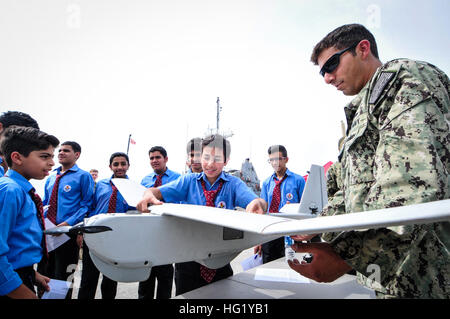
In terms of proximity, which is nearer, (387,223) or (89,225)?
(387,223)

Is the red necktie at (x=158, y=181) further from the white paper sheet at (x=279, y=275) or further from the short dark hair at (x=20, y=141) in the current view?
the white paper sheet at (x=279, y=275)

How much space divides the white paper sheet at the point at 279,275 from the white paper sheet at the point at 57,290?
1241 mm

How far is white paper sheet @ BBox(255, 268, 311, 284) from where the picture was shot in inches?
62.6

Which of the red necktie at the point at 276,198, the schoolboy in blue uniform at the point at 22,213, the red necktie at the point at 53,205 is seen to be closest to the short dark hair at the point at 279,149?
the red necktie at the point at 276,198

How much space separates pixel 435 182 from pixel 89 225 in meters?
1.35

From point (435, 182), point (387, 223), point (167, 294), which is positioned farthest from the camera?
point (167, 294)

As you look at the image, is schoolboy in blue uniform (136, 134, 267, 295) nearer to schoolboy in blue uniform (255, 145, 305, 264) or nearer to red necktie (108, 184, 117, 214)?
red necktie (108, 184, 117, 214)

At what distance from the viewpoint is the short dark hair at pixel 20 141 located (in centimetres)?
168

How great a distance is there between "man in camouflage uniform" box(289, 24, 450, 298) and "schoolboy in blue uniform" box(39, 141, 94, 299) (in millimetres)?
3053

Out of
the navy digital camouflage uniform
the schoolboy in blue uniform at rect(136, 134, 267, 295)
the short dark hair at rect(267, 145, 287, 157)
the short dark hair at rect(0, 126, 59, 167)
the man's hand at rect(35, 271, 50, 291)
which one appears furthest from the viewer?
the short dark hair at rect(267, 145, 287, 157)

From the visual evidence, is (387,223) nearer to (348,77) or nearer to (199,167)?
(348,77)

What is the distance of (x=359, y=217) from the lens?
558mm

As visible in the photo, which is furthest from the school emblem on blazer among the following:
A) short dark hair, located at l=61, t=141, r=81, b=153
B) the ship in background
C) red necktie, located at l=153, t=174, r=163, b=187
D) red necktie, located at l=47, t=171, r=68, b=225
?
the ship in background

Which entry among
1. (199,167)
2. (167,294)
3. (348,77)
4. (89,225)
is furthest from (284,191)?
(89,225)
